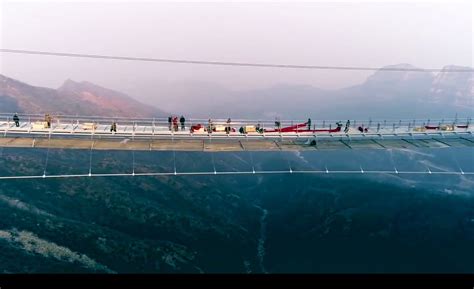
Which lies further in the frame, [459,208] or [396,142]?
[459,208]

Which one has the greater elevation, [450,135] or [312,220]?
[450,135]

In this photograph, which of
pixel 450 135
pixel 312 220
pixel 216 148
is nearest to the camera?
pixel 216 148

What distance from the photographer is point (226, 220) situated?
88750 mm

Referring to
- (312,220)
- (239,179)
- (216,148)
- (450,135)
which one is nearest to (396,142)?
(450,135)

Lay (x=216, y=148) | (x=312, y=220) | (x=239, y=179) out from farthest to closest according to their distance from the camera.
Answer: (x=239, y=179), (x=312, y=220), (x=216, y=148)

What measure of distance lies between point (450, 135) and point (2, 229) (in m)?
84.1

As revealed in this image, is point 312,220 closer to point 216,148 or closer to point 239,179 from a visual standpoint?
point 239,179
